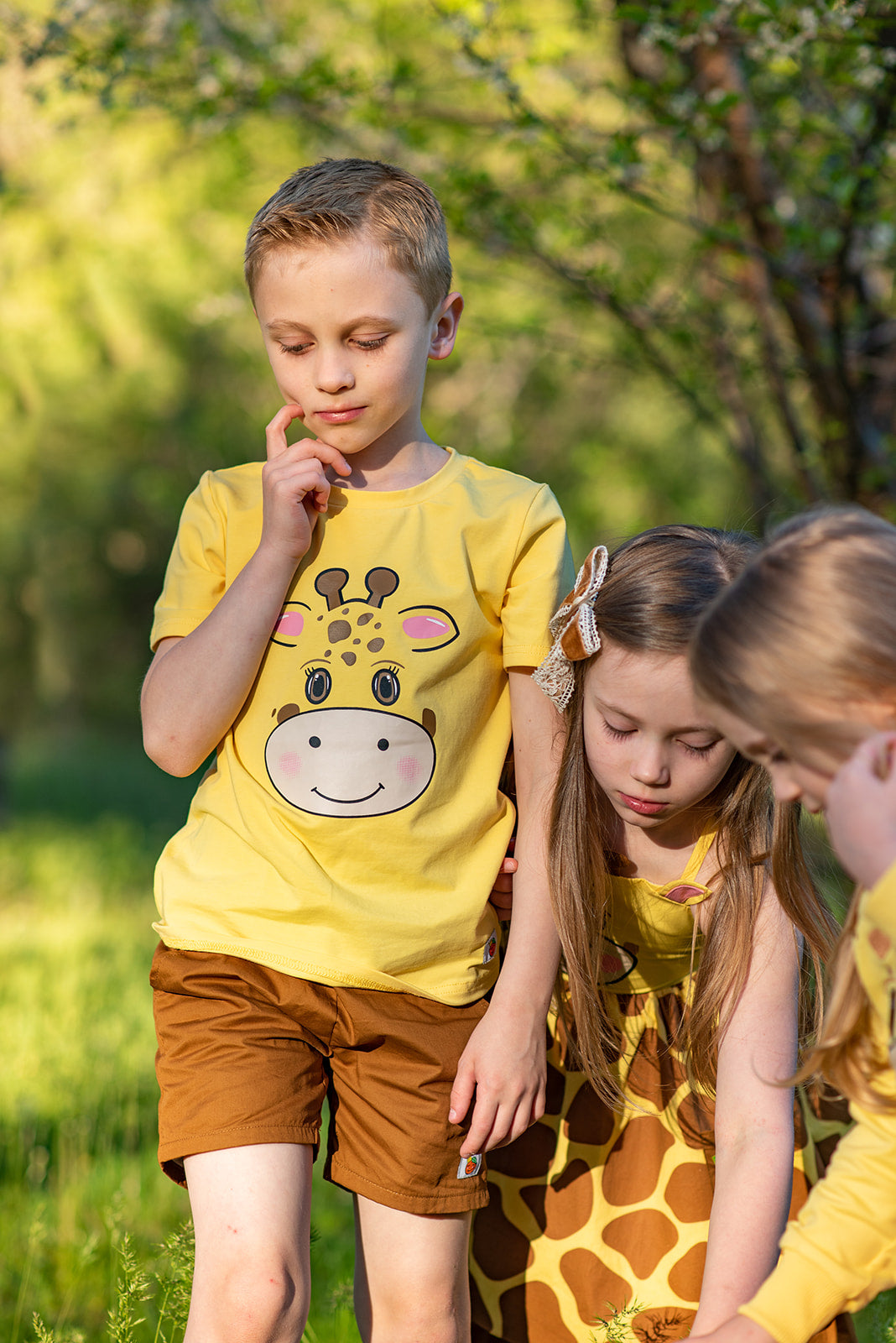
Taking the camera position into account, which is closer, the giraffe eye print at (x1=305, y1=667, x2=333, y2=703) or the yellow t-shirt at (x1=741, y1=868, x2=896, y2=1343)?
the yellow t-shirt at (x1=741, y1=868, x2=896, y2=1343)

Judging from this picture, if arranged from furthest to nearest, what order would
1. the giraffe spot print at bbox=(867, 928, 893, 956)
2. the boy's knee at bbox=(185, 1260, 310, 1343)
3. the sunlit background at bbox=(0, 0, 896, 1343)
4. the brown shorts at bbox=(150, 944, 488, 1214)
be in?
the sunlit background at bbox=(0, 0, 896, 1343)
the brown shorts at bbox=(150, 944, 488, 1214)
the boy's knee at bbox=(185, 1260, 310, 1343)
the giraffe spot print at bbox=(867, 928, 893, 956)

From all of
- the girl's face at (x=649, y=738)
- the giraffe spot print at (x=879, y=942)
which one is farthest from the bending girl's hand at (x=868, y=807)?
the girl's face at (x=649, y=738)

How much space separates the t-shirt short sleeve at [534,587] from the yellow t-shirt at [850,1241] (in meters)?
0.79

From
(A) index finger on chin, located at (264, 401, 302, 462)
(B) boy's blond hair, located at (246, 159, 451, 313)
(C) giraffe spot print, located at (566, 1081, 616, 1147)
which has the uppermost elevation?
(B) boy's blond hair, located at (246, 159, 451, 313)

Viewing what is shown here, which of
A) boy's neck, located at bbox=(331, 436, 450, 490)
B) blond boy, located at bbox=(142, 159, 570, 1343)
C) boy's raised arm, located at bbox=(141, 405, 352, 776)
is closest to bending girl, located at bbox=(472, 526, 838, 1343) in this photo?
blond boy, located at bbox=(142, 159, 570, 1343)

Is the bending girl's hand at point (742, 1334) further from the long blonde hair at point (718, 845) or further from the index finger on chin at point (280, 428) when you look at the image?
the index finger on chin at point (280, 428)

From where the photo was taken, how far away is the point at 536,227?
4391 mm

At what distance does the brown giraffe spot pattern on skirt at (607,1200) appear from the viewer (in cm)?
243

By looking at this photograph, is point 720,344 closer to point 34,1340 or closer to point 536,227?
point 536,227

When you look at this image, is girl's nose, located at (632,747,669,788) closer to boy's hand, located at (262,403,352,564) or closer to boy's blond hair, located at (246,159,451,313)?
boy's hand, located at (262,403,352,564)

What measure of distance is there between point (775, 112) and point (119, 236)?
915cm

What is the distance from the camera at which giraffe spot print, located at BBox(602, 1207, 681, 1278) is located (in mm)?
2438

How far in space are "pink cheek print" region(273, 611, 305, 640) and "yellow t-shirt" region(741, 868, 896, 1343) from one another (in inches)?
41.3

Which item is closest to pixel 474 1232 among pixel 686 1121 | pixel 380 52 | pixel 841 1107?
pixel 686 1121
